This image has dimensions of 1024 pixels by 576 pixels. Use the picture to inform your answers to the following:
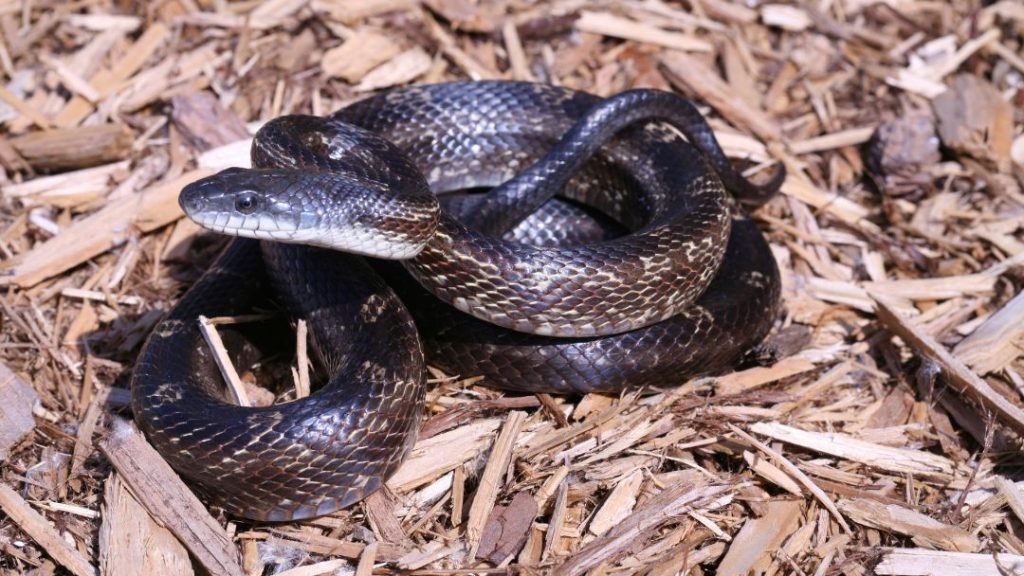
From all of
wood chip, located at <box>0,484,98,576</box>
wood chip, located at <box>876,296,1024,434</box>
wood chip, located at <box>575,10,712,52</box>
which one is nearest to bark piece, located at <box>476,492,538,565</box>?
wood chip, located at <box>0,484,98,576</box>

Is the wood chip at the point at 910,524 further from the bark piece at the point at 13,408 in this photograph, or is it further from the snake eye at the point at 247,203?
the bark piece at the point at 13,408

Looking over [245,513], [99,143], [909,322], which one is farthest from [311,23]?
[909,322]

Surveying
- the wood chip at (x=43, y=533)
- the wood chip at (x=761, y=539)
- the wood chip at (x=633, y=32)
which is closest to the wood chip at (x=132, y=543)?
the wood chip at (x=43, y=533)

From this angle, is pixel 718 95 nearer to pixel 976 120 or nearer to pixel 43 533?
pixel 976 120

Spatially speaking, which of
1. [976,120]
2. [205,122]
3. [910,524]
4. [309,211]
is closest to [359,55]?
[205,122]

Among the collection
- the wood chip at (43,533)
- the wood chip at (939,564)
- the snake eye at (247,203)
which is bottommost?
the wood chip at (43,533)

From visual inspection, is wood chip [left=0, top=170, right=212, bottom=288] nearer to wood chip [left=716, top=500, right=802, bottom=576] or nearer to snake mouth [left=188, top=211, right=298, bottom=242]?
snake mouth [left=188, top=211, right=298, bottom=242]
